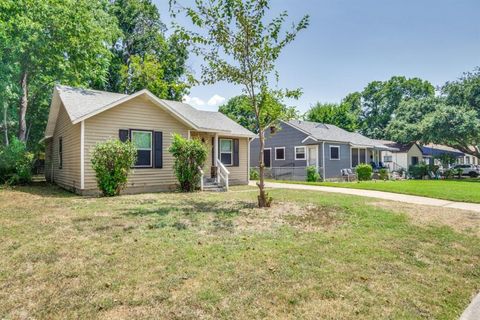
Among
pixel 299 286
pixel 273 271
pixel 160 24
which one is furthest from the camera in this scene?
pixel 160 24

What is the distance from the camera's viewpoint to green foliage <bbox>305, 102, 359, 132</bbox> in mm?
48188

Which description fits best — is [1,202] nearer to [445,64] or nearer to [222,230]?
[222,230]

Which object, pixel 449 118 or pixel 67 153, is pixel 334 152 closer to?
pixel 449 118

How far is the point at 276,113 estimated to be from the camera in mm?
9438

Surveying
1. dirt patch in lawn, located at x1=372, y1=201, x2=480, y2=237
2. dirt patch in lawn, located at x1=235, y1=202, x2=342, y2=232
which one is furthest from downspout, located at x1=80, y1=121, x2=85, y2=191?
dirt patch in lawn, located at x1=372, y1=201, x2=480, y2=237

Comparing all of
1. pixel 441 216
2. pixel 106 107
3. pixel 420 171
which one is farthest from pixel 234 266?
pixel 420 171

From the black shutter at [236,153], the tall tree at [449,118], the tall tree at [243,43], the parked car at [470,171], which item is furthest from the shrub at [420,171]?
the tall tree at [243,43]

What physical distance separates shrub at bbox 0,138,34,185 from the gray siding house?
16556 millimetres

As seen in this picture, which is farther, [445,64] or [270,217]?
[445,64]

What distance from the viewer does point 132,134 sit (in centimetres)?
1284

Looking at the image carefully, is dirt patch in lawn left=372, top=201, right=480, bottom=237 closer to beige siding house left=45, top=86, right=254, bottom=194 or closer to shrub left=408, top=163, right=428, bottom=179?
beige siding house left=45, top=86, right=254, bottom=194

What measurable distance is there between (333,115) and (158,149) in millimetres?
41136

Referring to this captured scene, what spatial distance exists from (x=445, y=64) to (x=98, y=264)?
27.1m

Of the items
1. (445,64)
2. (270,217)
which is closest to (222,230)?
(270,217)
